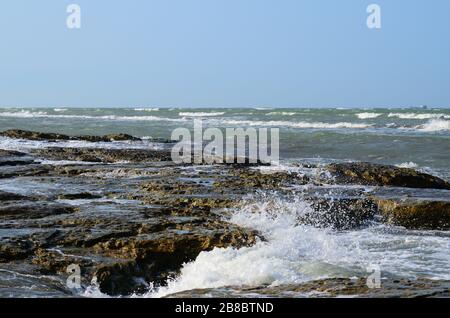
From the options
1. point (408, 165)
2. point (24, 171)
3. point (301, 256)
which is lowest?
point (408, 165)

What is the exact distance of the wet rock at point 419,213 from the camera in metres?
8.54

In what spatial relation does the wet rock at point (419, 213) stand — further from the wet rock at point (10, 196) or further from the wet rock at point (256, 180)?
the wet rock at point (10, 196)

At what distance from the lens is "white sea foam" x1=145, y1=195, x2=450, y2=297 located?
18.6ft

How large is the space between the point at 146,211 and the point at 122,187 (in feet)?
7.47

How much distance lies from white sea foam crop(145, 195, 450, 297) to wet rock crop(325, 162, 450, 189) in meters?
3.09

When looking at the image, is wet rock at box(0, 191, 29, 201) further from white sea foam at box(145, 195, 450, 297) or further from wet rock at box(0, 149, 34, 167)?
wet rock at box(0, 149, 34, 167)

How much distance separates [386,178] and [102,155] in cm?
740

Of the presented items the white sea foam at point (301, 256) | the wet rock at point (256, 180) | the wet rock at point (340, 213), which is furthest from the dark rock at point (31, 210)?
the wet rock at point (340, 213)

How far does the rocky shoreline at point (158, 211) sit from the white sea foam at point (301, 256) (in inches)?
9.9

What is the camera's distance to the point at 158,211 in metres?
7.88

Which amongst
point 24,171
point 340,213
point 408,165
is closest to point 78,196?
point 24,171

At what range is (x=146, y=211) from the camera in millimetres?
7809

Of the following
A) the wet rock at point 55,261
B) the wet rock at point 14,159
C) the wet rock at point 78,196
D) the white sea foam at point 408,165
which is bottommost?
the white sea foam at point 408,165

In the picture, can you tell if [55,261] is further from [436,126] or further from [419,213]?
[436,126]
